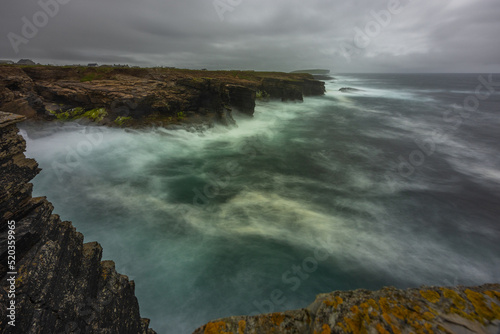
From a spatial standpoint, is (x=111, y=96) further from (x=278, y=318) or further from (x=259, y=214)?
(x=278, y=318)

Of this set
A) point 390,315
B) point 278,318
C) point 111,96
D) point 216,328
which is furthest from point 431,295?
point 111,96

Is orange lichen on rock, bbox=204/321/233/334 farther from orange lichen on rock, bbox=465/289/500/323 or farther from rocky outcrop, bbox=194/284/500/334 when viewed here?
orange lichen on rock, bbox=465/289/500/323

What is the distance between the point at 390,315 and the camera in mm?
2412

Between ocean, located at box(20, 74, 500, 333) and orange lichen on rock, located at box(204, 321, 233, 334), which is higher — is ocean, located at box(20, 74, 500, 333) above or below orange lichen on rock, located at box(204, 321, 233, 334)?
below

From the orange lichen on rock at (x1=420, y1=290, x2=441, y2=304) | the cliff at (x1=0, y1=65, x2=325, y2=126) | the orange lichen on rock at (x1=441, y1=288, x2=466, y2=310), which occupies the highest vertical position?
the orange lichen on rock at (x1=441, y1=288, x2=466, y2=310)

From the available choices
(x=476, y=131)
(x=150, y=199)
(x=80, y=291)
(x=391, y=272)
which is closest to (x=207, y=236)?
(x=150, y=199)

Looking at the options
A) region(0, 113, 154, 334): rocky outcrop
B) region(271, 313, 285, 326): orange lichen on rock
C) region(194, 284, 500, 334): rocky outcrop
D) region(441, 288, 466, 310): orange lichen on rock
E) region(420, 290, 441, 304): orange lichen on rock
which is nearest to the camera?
region(194, 284, 500, 334): rocky outcrop

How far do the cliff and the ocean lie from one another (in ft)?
6.68

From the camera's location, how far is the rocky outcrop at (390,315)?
230 centimetres

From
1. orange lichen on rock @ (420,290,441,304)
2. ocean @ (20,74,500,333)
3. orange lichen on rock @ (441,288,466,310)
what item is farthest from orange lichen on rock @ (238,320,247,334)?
ocean @ (20,74,500,333)

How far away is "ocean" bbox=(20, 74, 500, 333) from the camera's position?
26.3ft

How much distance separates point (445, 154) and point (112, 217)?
29961 millimetres

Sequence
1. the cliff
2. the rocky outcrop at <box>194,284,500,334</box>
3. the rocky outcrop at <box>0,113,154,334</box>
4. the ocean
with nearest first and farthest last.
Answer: the rocky outcrop at <box>194,284,500,334</box> < the rocky outcrop at <box>0,113,154,334</box> < the ocean < the cliff

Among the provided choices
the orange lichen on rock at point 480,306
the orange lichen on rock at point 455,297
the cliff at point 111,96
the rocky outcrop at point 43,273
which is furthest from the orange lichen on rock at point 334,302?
the cliff at point 111,96
